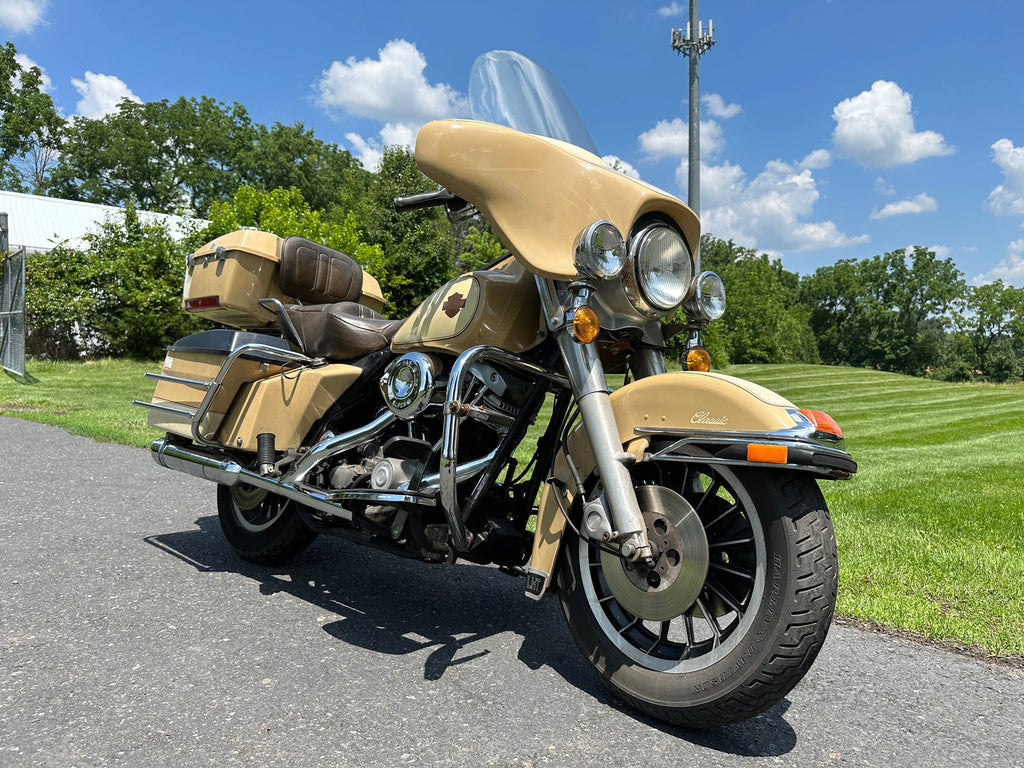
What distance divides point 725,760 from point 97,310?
2241cm

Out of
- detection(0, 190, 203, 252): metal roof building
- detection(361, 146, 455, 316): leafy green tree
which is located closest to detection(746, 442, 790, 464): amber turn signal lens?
detection(361, 146, 455, 316): leafy green tree

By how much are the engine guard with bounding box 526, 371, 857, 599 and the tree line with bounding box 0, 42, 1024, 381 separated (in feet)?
12.2

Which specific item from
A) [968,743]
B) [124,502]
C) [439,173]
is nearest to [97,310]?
[124,502]

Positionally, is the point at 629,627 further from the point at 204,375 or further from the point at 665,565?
the point at 204,375

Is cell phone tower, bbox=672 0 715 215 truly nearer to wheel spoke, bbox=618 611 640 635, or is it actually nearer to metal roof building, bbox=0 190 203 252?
wheel spoke, bbox=618 611 640 635

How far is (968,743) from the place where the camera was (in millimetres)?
2316

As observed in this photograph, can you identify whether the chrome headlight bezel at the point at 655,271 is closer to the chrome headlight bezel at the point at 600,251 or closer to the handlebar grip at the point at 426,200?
the chrome headlight bezel at the point at 600,251

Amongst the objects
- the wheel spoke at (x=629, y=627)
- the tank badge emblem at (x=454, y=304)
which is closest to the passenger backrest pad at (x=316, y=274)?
the tank badge emblem at (x=454, y=304)

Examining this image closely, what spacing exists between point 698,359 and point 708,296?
264mm

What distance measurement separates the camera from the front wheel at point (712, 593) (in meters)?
2.17

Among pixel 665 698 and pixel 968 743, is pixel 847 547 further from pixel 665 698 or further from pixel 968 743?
pixel 665 698

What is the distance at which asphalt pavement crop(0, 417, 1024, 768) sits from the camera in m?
2.22

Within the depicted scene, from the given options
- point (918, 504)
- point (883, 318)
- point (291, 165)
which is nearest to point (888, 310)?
point (883, 318)

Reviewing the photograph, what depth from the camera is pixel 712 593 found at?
2.48m
